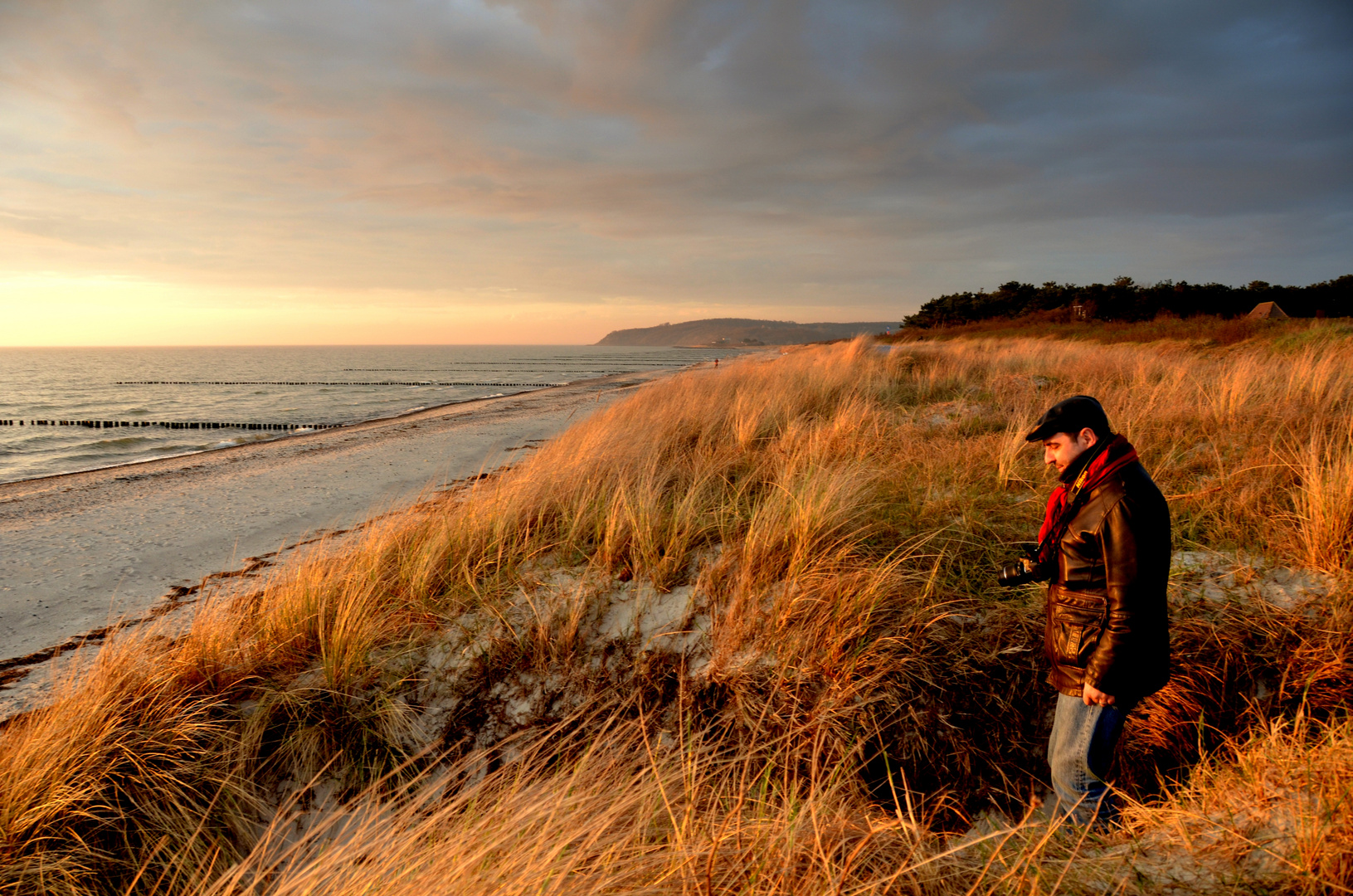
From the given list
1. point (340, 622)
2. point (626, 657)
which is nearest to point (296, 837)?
point (340, 622)

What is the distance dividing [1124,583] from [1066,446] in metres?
0.59

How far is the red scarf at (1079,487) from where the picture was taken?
236 centimetres

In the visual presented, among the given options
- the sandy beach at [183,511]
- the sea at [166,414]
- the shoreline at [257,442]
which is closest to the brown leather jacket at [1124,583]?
the sandy beach at [183,511]

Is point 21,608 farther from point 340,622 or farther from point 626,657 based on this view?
point 626,657

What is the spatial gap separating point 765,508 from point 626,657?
1464mm

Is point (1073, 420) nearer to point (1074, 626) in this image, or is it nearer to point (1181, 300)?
point (1074, 626)

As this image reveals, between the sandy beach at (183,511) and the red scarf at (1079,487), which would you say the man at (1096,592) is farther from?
the sandy beach at (183,511)

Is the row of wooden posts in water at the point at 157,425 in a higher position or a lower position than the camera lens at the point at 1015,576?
lower

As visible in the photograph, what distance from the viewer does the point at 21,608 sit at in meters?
5.32

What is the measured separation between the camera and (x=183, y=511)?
28.5 feet

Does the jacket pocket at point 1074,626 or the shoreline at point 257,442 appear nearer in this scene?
the jacket pocket at point 1074,626

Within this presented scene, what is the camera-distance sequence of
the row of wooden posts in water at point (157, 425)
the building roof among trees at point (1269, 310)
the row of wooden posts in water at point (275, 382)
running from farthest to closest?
the row of wooden posts in water at point (275, 382), the building roof among trees at point (1269, 310), the row of wooden posts in water at point (157, 425)

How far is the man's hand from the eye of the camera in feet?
7.64

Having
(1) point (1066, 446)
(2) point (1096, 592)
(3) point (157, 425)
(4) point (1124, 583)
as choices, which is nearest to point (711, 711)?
(2) point (1096, 592)
